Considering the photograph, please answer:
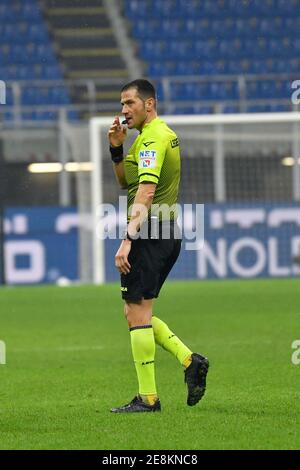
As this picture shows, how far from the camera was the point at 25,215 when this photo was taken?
64.0 feet

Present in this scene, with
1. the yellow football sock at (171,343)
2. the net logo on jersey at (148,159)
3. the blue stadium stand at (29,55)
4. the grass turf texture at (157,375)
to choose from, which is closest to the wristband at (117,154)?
the net logo on jersey at (148,159)

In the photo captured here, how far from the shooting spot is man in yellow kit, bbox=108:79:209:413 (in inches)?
250

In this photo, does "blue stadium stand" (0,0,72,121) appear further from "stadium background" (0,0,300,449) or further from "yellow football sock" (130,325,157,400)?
"yellow football sock" (130,325,157,400)

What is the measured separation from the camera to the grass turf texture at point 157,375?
5586 millimetres

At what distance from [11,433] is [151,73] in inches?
742

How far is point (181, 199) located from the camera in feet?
65.1

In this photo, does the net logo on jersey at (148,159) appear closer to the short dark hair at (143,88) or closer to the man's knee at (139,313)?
the short dark hair at (143,88)

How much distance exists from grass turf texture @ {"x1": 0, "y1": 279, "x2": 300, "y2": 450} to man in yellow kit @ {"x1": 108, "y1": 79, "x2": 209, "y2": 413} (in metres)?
0.22

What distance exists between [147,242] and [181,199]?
13335 mm

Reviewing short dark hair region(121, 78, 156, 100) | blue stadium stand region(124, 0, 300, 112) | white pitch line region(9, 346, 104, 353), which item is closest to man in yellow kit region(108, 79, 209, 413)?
short dark hair region(121, 78, 156, 100)

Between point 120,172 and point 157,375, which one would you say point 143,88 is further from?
point 157,375

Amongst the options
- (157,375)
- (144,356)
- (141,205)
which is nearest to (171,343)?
(144,356)
